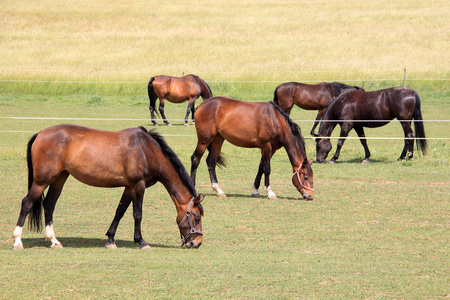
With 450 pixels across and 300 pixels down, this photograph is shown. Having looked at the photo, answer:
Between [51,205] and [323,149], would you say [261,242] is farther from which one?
[323,149]

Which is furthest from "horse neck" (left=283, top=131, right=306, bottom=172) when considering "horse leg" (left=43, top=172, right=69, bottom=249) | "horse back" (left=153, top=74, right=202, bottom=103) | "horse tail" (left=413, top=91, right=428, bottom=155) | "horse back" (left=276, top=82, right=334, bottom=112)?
"horse back" (left=153, top=74, right=202, bottom=103)

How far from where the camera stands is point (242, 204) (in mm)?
10977

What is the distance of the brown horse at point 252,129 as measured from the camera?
448 inches

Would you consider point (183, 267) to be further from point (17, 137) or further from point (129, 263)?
point (17, 137)

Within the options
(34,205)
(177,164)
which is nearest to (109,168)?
(177,164)

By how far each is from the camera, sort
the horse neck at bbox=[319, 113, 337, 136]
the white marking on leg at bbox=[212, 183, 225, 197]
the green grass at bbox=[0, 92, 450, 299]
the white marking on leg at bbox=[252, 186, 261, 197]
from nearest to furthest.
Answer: the green grass at bbox=[0, 92, 450, 299]
the white marking on leg at bbox=[212, 183, 225, 197]
the white marking on leg at bbox=[252, 186, 261, 197]
the horse neck at bbox=[319, 113, 337, 136]

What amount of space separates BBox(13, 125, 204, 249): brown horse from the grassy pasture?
0.35 meters

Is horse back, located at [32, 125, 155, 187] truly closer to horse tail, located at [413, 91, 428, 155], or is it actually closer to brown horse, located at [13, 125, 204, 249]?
brown horse, located at [13, 125, 204, 249]

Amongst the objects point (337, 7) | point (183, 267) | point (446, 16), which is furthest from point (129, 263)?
point (337, 7)

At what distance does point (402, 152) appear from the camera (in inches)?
619

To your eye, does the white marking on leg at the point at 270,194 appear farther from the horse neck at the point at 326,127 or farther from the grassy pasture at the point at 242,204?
the horse neck at the point at 326,127

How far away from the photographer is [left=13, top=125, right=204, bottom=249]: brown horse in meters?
7.50

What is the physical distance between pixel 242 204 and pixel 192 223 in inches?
134

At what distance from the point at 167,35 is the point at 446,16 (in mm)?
21318
